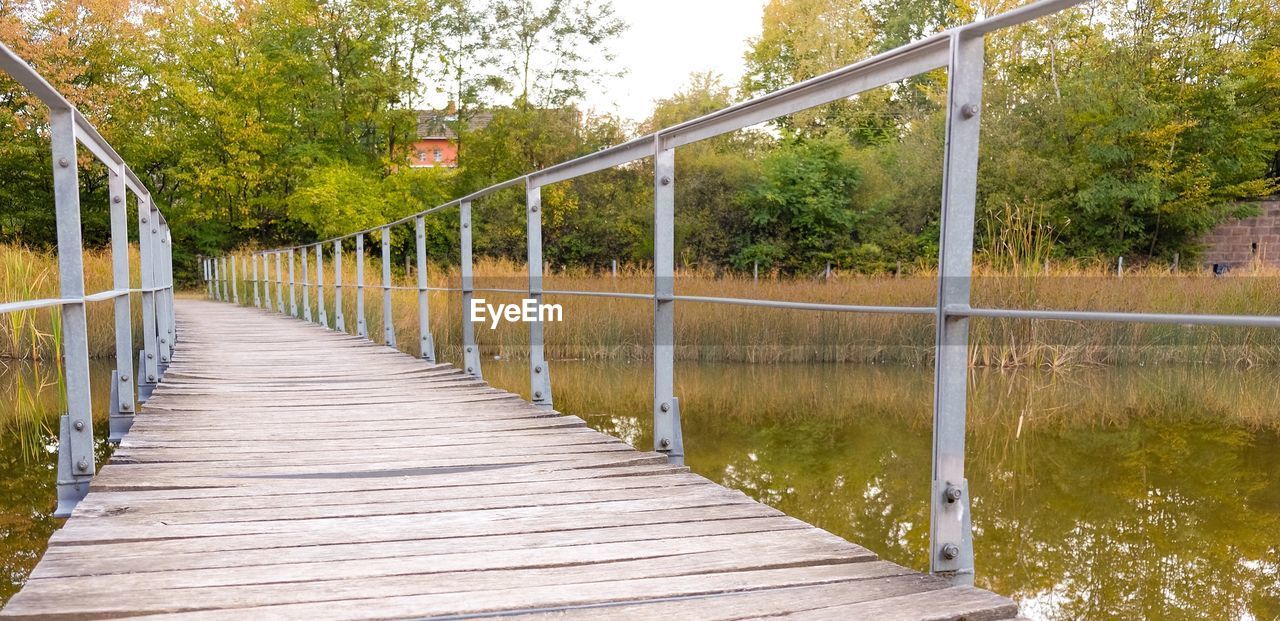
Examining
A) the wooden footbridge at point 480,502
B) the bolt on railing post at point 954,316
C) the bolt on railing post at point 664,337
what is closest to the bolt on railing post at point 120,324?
the wooden footbridge at point 480,502

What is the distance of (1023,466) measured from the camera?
176 inches

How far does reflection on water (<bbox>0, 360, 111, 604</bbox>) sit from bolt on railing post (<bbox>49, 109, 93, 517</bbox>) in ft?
2.28

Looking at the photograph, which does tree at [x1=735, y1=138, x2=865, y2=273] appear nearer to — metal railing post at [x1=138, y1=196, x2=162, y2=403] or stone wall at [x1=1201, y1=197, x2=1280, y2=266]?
stone wall at [x1=1201, y1=197, x2=1280, y2=266]

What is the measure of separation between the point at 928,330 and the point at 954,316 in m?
6.64

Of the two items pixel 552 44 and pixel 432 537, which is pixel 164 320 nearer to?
pixel 432 537

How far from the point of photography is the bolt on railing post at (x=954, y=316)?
1496 mm

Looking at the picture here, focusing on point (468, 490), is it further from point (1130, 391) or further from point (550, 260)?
point (550, 260)

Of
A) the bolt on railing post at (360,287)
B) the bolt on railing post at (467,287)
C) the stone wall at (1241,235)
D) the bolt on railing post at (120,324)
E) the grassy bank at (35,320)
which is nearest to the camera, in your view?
the bolt on railing post at (120,324)

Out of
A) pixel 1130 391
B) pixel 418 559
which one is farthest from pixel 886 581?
pixel 1130 391

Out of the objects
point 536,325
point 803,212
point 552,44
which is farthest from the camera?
point 552,44

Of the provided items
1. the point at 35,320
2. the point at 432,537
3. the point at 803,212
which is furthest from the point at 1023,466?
the point at 803,212

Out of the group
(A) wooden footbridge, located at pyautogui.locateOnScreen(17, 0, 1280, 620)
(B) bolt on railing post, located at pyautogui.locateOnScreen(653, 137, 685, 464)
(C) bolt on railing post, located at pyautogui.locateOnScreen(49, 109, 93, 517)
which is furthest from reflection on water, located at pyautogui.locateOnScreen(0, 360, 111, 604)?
(B) bolt on railing post, located at pyautogui.locateOnScreen(653, 137, 685, 464)

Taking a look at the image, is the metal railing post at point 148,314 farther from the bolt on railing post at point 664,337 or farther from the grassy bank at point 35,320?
the bolt on railing post at point 664,337

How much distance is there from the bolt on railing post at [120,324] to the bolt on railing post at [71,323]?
979 millimetres
